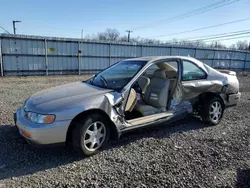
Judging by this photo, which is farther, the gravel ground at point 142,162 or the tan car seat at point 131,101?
the tan car seat at point 131,101

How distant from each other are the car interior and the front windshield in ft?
0.97

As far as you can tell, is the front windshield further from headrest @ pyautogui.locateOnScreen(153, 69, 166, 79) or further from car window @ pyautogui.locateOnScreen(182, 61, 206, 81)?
car window @ pyautogui.locateOnScreen(182, 61, 206, 81)

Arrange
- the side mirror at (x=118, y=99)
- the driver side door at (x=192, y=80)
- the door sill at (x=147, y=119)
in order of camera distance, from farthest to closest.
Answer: the driver side door at (x=192, y=80), the door sill at (x=147, y=119), the side mirror at (x=118, y=99)

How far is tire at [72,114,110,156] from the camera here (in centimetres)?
277

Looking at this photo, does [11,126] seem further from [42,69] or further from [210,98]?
[42,69]

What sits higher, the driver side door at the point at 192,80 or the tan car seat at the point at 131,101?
the driver side door at the point at 192,80

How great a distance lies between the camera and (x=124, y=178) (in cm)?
246

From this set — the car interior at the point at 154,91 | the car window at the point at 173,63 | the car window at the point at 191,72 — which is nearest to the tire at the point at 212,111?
the car window at the point at 191,72

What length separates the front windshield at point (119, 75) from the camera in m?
3.43

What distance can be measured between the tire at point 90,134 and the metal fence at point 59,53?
36.7 feet

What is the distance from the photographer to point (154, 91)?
4066 millimetres

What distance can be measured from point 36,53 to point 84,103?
37.0 ft

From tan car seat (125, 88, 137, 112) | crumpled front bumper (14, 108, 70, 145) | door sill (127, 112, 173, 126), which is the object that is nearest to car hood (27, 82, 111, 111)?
crumpled front bumper (14, 108, 70, 145)

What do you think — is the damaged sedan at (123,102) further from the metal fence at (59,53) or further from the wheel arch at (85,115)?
the metal fence at (59,53)
